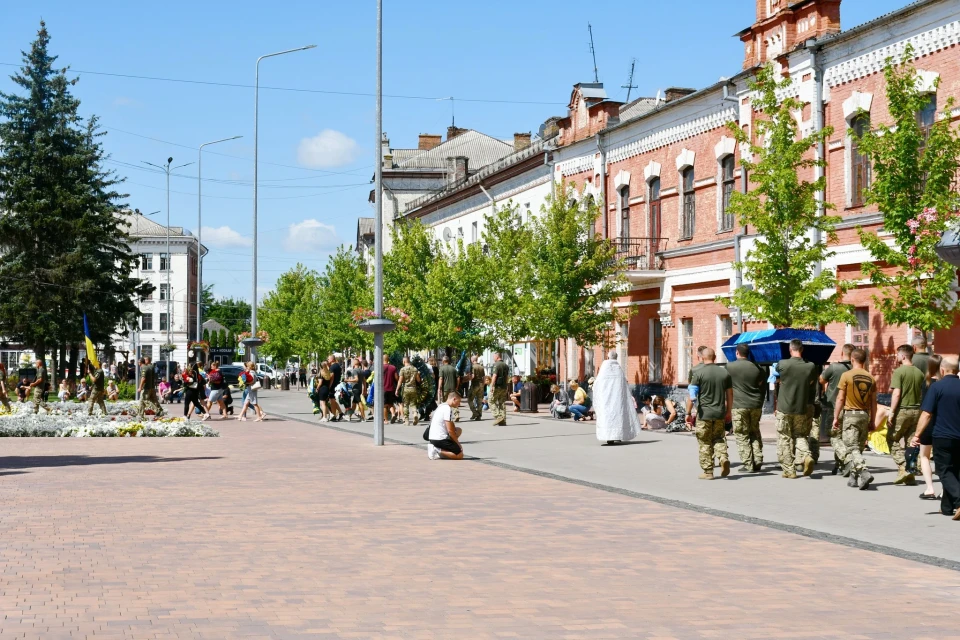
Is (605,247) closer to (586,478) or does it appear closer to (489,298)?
(489,298)

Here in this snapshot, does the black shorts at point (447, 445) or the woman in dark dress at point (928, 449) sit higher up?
the woman in dark dress at point (928, 449)

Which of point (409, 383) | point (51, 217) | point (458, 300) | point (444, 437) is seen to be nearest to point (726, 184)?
point (409, 383)

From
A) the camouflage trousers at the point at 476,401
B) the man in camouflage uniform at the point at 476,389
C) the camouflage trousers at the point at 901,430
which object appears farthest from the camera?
the camouflage trousers at the point at 476,401

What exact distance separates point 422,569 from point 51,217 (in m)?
51.9

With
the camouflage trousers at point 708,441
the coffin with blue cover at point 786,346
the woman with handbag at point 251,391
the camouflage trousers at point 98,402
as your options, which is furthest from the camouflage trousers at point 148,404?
the camouflage trousers at point 708,441

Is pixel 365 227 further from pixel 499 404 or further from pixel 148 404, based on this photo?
pixel 499 404

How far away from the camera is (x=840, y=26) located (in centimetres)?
2831

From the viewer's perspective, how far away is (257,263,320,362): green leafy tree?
3391 inches

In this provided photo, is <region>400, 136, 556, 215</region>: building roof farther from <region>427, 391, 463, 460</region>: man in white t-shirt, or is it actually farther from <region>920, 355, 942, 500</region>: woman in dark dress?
<region>920, 355, 942, 500</region>: woman in dark dress

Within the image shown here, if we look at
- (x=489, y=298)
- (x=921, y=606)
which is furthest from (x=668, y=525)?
(x=489, y=298)

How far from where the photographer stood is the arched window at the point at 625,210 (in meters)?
38.3

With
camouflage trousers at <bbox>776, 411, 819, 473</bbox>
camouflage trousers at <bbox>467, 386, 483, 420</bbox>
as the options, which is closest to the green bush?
camouflage trousers at <bbox>467, 386, 483, 420</bbox>

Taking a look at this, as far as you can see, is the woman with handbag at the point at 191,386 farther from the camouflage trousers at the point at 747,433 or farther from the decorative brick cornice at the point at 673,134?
the camouflage trousers at the point at 747,433

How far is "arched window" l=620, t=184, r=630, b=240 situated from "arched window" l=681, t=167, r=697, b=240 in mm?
3637
